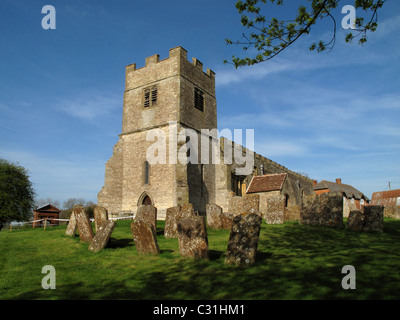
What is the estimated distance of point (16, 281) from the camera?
561 cm

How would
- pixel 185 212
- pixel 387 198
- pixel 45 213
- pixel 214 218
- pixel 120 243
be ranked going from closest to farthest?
pixel 120 243 → pixel 185 212 → pixel 214 218 → pixel 45 213 → pixel 387 198

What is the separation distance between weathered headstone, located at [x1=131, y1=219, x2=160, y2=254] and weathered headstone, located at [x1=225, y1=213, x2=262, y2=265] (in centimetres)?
189

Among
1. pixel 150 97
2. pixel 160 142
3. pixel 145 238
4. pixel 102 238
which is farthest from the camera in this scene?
pixel 150 97

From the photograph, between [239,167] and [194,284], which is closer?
[194,284]

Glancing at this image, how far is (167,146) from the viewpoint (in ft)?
67.1

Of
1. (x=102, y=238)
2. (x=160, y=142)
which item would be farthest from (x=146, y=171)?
(x=102, y=238)

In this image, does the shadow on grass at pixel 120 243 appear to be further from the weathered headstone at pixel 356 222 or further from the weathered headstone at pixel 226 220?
the weathered headstone at pixel 356 222

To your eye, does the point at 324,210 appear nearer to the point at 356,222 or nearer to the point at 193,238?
the point at 356,222

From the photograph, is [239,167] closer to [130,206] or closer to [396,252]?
[130,206]

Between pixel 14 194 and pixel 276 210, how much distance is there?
25866 millimetres

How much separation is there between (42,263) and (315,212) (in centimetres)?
889
